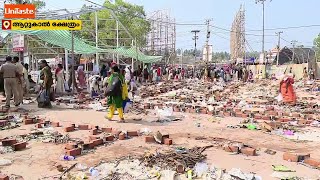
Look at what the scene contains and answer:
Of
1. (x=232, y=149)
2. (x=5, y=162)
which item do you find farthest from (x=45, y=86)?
(x=232, y=149)

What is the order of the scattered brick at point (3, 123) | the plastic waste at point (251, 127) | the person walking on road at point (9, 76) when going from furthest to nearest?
the person walking on road at point (9, 76), the plastic waste at point (251, 127), the scattered brick at point (3, 123)

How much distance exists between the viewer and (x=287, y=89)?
1314 cm

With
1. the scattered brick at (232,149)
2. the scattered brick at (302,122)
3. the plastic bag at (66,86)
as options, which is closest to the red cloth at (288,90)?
the scattered brick at (302,122)

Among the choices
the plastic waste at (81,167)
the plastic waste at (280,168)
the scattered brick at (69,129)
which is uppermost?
the scattered brick at (69,129)

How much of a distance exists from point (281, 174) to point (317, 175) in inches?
19.6

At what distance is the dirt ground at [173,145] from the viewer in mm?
5254

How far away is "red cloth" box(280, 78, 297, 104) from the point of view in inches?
514

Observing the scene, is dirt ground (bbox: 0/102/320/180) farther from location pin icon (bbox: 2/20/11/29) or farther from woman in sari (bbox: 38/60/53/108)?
location pin icon (bbox: 2/20/11/29)

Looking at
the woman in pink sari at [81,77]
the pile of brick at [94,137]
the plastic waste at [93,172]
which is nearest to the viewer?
the plastic waste at [93,172]

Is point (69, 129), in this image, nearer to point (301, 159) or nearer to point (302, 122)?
point (301, 159)

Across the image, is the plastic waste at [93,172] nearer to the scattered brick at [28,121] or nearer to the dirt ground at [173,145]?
the dirt ground at [173,145]

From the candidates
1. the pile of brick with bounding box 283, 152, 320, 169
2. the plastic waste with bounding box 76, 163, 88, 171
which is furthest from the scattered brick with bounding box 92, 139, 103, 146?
the pile of brick with bounding box 283, 152, 320, 169

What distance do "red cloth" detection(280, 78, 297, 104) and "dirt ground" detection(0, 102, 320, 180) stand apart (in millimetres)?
3983

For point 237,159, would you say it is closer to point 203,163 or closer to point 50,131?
point 203,163
